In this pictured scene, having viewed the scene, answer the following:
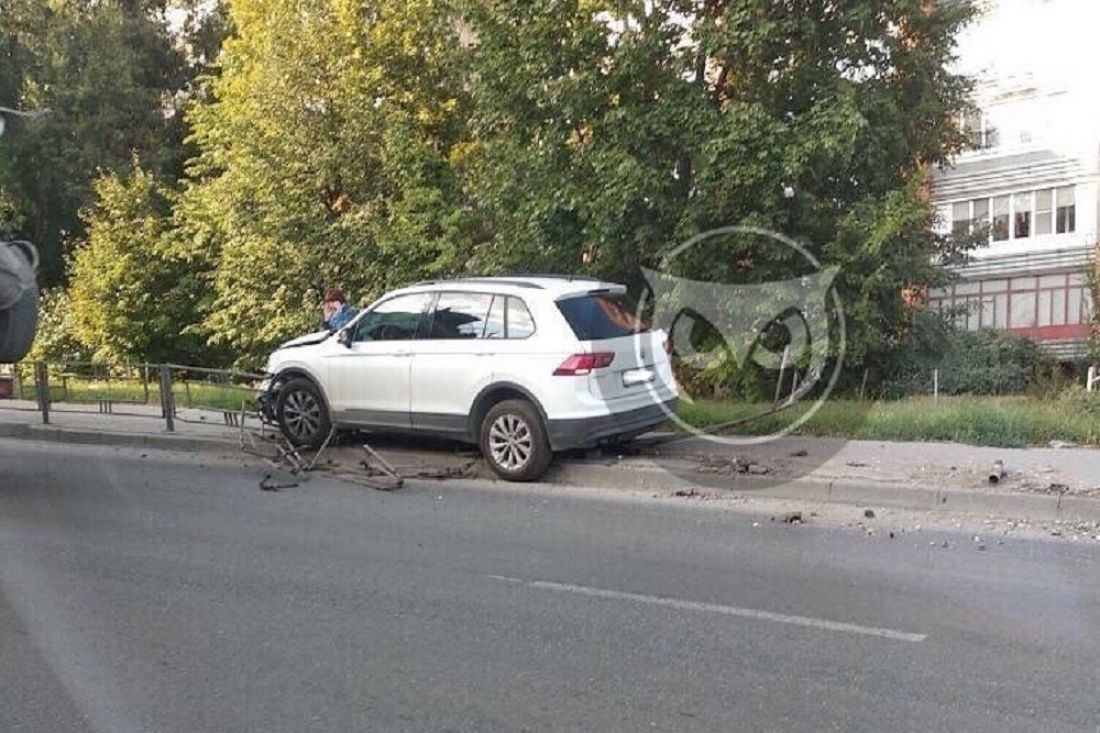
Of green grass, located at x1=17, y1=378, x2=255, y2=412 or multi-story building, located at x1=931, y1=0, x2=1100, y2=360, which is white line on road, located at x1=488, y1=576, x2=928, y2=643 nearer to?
green grass, located at x1=17, y1=378, x2=255, y2=412

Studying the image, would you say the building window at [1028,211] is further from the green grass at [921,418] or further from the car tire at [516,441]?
the car tire at [516,441]

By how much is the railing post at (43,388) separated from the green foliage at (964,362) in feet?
39.2

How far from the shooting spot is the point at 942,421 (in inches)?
436

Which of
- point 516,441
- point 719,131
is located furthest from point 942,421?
point 719,131

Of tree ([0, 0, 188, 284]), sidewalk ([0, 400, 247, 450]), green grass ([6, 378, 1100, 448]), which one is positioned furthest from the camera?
tree ([0, 0, 188, 284])

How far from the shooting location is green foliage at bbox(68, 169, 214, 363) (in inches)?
968

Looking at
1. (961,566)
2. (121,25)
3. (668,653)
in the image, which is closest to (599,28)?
(961,566)

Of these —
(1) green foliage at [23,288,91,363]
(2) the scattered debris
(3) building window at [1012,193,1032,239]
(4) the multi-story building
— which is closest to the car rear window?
(2) the scattered debris

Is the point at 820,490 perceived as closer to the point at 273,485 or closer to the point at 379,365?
the point at 379,365

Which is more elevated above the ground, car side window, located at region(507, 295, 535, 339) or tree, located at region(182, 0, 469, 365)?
tree, located at region(182, 0, 469, 365)

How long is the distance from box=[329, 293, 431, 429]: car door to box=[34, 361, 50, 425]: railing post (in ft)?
19.5

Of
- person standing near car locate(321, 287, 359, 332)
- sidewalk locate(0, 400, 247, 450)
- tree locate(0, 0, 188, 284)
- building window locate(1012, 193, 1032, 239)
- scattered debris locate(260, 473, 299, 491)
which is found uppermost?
tree locate(0, 0, 188, 284)

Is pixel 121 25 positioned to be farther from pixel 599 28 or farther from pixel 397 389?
pixel 397 389

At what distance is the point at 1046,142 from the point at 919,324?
2101 centimetres
